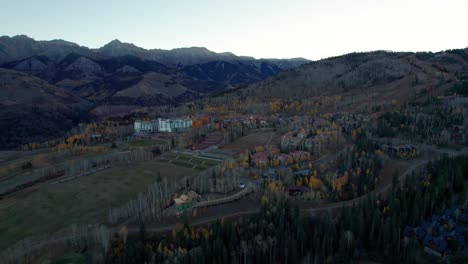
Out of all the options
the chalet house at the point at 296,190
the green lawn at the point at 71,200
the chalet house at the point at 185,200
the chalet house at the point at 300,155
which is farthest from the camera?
the chalet house at the point at 300,155

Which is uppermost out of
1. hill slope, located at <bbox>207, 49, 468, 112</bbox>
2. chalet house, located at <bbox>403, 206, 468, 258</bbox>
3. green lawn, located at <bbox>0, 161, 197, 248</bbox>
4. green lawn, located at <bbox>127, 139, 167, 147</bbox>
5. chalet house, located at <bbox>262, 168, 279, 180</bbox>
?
hill slope, located at <bbox>207, 49, 468, 112</bbox>

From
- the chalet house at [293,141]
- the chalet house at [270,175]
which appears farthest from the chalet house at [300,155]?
the chalet house at [270,175]

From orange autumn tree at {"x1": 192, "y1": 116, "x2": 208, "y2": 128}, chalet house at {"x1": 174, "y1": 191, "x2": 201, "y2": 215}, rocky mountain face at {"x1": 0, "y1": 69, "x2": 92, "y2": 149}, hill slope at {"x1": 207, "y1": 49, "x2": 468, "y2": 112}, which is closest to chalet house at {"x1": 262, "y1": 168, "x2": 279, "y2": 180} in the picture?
chalet house at {"x1": 174, "y1": 191, "x2": 201, "y2": 215}

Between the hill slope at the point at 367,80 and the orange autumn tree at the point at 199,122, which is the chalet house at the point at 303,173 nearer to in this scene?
the orange autumn tree at the point at 199,122

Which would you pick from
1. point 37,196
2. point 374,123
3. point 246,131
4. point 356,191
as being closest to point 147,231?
point 37,196

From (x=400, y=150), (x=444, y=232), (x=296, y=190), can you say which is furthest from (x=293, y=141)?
(x=444, y=232)

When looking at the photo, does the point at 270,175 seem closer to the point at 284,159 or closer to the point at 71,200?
the point at 284,159

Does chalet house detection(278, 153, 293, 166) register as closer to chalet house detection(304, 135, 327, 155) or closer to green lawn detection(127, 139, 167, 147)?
chalet house detection(304, 135, 327, 155)
